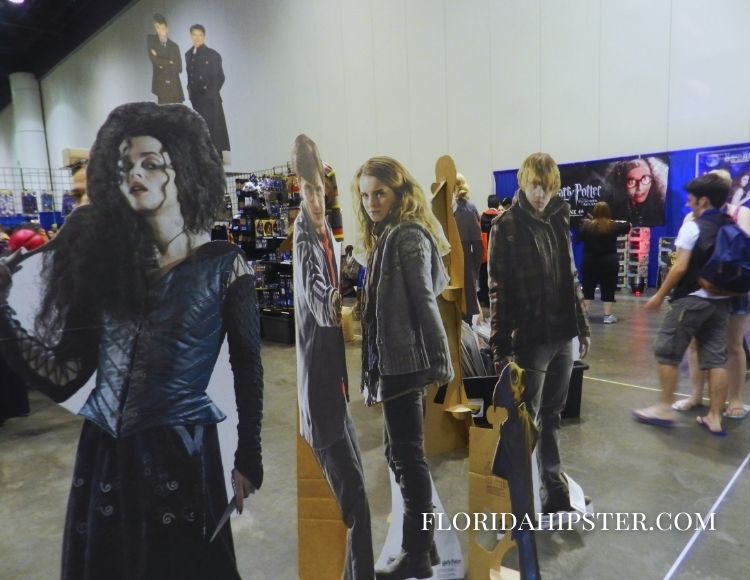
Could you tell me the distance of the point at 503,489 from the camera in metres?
1.74

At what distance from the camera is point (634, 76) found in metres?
6.59

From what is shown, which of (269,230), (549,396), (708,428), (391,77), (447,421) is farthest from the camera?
(391,77)

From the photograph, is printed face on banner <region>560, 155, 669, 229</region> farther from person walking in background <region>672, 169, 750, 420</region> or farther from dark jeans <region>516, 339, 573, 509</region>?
dark jeans <region>516, 339, 573, 509</region>

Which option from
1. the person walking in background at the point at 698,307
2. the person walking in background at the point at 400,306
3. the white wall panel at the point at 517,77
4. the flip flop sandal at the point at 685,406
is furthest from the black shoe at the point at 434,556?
the white wall panel at the point at 517,77

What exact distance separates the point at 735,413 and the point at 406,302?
119 inches

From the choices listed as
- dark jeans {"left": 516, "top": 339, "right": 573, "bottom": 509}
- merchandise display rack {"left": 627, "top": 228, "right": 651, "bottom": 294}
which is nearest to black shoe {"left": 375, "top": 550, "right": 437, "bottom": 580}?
dark jeans {"left": 516, "top": 339, "right": 573, "bottom": 509}

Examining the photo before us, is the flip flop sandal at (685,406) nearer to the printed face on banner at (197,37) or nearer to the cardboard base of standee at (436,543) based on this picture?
the cardboard base of standee at (436,543)

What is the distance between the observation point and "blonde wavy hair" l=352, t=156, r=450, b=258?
1.41 meters

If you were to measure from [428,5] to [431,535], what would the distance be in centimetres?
748

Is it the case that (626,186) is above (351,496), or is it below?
above

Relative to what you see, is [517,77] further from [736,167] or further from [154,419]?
[154,419]

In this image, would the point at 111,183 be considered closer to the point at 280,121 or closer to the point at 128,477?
the point at 128,477

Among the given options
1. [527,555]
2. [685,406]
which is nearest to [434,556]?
[527,555]

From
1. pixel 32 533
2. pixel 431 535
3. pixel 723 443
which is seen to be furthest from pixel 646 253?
pixel 32 533
